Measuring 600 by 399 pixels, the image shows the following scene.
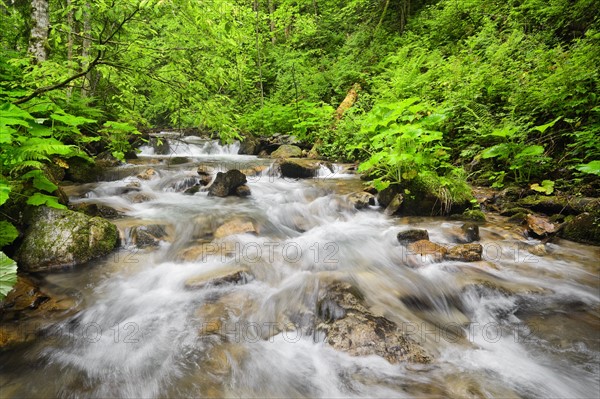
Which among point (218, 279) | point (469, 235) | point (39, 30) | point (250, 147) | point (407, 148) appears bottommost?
point (218, 279)

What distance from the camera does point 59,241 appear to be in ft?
13.0

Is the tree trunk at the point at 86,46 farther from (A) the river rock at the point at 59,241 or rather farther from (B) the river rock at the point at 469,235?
(B) the river rock at the point at 469,235

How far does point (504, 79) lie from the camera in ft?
22.4

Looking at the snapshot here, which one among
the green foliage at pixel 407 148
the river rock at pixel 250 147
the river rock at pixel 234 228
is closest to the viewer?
the river rock at pixel 234 228

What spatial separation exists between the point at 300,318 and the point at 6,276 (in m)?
2.45

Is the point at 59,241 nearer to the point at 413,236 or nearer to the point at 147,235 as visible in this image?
the point at 147,235

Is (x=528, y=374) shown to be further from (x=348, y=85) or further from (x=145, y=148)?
(x=145, y=148)

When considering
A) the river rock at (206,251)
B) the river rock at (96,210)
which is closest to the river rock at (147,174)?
the river rock at (96,210)

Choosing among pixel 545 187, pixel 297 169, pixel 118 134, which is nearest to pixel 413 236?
pixel 545 187

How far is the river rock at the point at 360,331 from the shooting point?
2.68 metres

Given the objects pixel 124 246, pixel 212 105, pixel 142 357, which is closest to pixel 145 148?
pixel 124 246

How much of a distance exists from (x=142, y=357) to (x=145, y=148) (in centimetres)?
1152

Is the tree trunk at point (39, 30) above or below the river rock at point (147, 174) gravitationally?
above

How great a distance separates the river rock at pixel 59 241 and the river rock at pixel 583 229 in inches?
256
